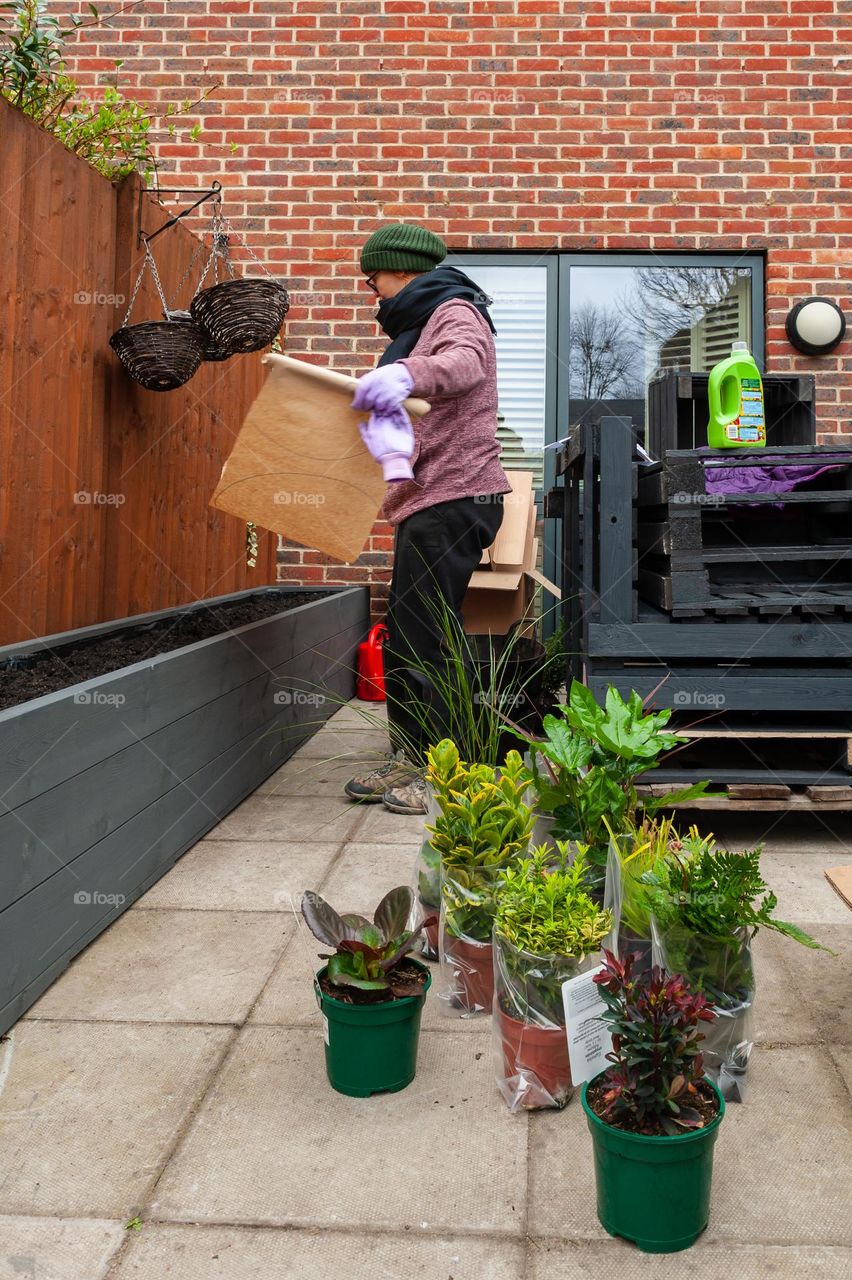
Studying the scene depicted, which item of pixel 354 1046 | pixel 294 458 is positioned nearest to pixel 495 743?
pixel 294 458

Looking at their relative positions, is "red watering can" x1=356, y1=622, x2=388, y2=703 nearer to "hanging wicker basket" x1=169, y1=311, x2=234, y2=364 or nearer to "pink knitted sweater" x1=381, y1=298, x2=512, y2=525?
"hanging wicker basket" x1=169, y1=311, x2=234, y2=364

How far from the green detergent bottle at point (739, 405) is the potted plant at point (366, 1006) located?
89.1 inches

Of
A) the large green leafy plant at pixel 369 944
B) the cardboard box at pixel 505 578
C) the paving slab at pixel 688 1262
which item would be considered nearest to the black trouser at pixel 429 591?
the cardboard box at pixel 505 578

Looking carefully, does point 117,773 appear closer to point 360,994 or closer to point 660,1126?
point 360,994

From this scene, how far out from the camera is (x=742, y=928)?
5.82 ft

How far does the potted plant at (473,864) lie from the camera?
2.08 metres

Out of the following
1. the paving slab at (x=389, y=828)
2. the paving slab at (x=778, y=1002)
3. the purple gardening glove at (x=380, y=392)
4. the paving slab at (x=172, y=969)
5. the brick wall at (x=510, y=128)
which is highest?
the brick wall at (x=510, y=128)

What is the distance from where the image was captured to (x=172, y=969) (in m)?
2.36

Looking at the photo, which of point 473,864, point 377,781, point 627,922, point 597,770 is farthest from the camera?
point 377,781

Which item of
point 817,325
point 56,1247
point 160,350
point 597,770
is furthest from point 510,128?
point 56,1247

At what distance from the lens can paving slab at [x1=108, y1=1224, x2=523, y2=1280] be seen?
4.62 ft

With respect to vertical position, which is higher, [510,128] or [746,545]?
[510,128]

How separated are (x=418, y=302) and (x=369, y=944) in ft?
7.54

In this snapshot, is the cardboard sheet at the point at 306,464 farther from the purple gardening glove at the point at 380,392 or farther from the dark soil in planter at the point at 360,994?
the dark soil in planter at the point at 360,994
